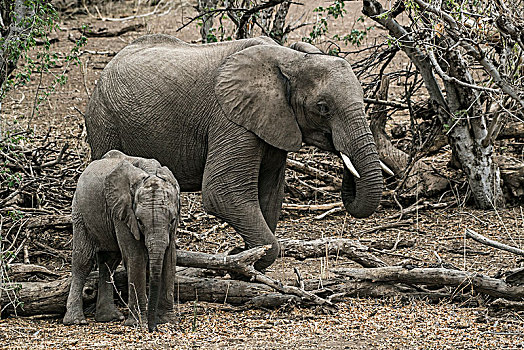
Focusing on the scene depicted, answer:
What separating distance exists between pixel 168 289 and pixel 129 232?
519 millimetres

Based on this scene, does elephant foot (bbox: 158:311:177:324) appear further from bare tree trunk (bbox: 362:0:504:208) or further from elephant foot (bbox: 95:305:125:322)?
bare tree trunk (bbox: 362:0:504:208)

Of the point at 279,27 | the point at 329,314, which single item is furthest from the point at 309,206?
the point at 329,314

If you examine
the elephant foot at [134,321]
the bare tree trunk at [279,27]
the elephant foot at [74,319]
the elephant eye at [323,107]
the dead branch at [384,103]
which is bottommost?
the elephant foot at [74,319]

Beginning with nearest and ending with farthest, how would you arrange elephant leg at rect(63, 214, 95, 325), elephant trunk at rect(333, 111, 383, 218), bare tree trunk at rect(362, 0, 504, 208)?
elephant leg at rect(63, 214, 95, 325), elephant trunk at rect(333, 111, 383, 218), bare tree trunk at rect(362, 0, 504, 208)

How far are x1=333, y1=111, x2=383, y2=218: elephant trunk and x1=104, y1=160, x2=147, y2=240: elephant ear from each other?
1.78 m

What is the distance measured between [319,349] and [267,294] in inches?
43.6

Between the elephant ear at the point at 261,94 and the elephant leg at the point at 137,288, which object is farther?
the elephant ear at the point at 261,94

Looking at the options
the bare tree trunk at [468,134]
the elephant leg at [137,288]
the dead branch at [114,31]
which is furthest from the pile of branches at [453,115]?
the dead branch at [114,31]

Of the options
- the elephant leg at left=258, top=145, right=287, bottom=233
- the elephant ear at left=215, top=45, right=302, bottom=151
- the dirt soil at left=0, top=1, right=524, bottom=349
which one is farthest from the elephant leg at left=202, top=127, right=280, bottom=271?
the dirt soil at left=0, top=1, right=524, bottom=349

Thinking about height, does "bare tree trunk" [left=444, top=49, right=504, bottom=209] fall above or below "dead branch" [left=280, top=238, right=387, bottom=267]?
above

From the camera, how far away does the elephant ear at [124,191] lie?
19.2 feet

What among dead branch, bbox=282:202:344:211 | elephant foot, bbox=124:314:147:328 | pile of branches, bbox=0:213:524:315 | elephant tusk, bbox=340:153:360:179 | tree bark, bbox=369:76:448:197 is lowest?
elephant foot, bbox=124:314:147:328

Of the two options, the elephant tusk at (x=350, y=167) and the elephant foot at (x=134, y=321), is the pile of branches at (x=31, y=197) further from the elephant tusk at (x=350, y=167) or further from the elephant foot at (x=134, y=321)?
the elephant tusk at (x=350, y=167)

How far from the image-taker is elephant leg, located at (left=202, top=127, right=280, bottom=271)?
7008 mm
